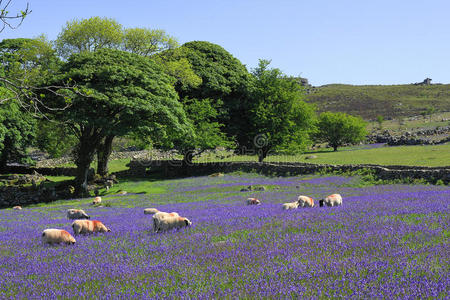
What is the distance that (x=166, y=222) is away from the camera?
1126cm

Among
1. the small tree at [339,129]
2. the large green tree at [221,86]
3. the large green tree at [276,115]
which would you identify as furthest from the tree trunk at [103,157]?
the small tree at [339,129]

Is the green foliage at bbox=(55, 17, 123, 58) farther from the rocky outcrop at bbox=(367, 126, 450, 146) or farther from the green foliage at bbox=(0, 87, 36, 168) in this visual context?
the rocky outcrop at bbox=(367, 126, 450, 146)

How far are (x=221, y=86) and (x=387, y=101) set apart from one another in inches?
5327

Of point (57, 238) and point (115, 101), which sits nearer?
point (57, 238)

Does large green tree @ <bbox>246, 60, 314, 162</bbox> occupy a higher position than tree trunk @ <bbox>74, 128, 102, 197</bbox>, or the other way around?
large green tree @ <bbox>246, 60, 314, 162</bbox>

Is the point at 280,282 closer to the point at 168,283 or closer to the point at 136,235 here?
the point at 168,283

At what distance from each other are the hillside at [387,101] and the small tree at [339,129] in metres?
58.1

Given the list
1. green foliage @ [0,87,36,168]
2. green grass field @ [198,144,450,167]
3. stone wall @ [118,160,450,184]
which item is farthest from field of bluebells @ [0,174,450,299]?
green foliage @ [0,87,36,168]

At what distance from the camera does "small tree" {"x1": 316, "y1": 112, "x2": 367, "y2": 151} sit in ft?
269

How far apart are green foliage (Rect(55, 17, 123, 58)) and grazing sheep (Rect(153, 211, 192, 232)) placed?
42.5 m

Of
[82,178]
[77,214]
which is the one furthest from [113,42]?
[77,214]

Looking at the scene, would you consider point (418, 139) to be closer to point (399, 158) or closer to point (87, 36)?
point (399, 158)

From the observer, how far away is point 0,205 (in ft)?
106

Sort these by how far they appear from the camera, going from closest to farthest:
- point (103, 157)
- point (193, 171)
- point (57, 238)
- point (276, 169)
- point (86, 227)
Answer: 1. point (57, 238)
2. point (86, 227)
3. point (276, 169)
4. point (103, 157)
5. point (193, 171)
